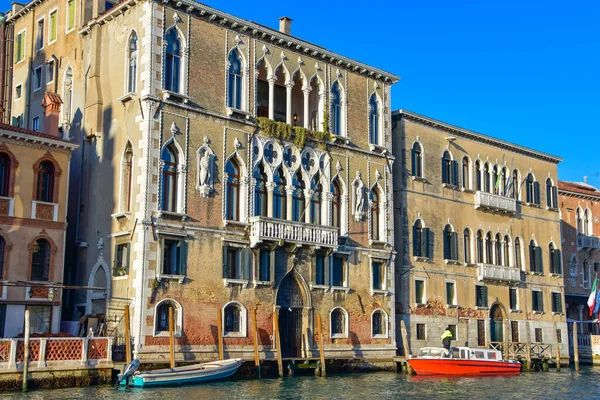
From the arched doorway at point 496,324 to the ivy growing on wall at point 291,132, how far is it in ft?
39.8

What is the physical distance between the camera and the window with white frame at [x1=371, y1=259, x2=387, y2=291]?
3106 centimetres

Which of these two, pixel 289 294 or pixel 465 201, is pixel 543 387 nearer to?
pixel 289 294

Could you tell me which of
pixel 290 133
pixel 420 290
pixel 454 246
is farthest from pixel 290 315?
pixel 454 246

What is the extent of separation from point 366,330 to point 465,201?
8.75 metres

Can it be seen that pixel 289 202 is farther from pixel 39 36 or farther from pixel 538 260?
pixel 538 260

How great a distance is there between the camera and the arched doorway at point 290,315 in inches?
1098

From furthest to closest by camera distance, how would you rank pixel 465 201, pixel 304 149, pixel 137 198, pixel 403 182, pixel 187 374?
pixel 465 201, pixel 403 182, pixel 304 149, pixel 137 198, pixel 187 374

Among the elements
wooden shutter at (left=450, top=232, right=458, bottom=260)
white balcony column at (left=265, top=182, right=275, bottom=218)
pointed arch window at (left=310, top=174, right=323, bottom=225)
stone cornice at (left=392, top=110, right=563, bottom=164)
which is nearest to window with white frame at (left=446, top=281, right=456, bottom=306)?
wooden shutter at (left=450, top=232, right=458, bottom=260)

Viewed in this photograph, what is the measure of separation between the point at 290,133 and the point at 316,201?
102 inches

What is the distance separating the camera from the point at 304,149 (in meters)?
29.1

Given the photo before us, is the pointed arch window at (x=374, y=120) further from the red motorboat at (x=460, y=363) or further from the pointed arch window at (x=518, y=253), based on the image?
the pointed arch window at (x=518, y=253)

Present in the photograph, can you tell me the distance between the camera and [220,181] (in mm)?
26453

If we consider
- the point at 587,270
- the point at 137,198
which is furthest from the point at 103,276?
the point at 587,270

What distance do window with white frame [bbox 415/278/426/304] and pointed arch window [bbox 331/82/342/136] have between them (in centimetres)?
700
